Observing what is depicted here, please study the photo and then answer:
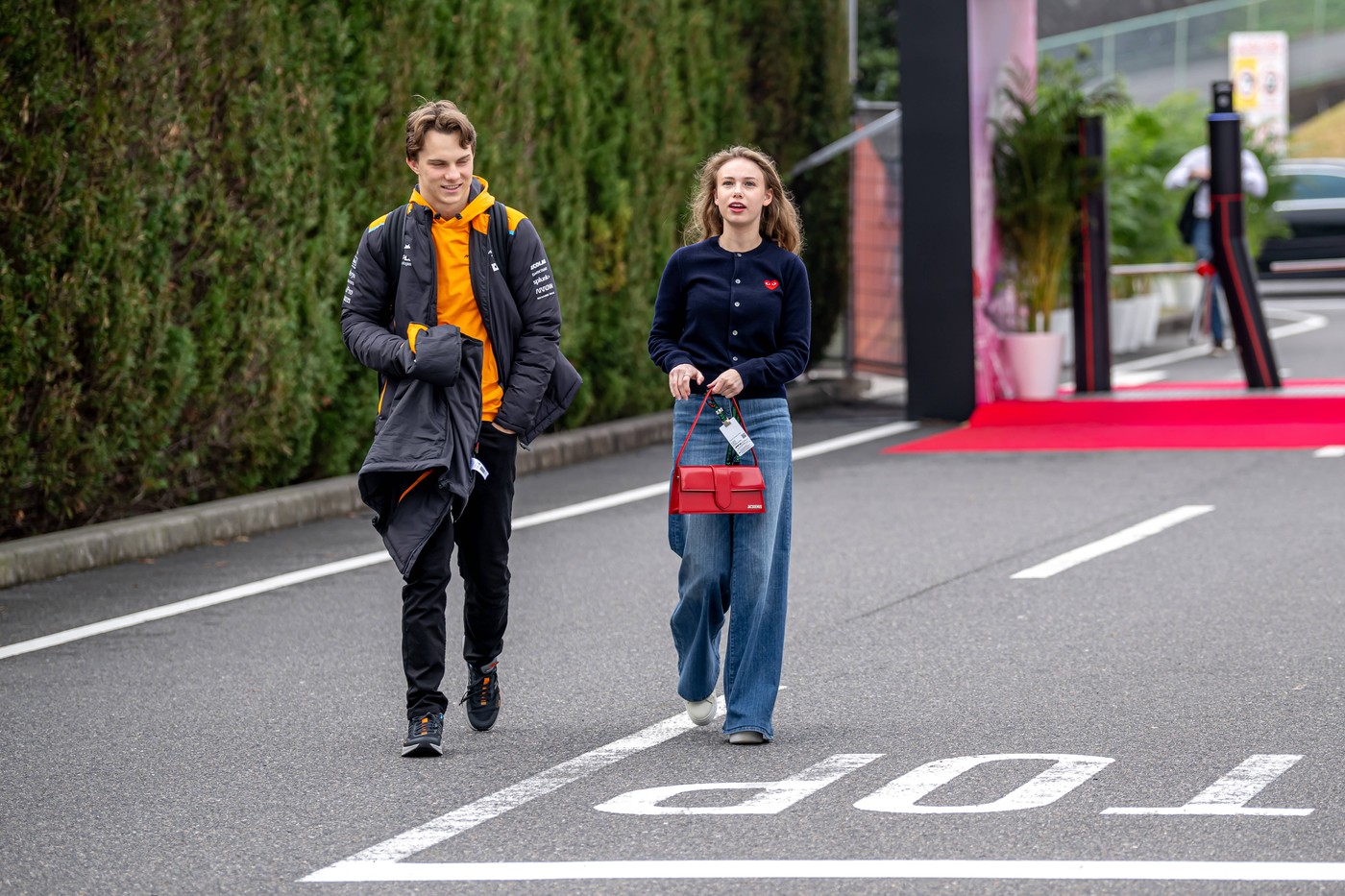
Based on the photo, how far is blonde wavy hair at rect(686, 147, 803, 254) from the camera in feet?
19.9

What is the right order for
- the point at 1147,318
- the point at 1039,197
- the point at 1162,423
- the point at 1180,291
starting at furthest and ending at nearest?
the point at 1180,291 → the point at 1147,318 → the point at 1039,197 → the point at 1162,423

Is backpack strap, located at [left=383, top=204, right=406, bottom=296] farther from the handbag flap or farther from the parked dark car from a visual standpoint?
the parked dark car

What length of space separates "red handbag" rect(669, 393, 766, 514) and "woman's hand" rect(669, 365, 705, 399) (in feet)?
0.72

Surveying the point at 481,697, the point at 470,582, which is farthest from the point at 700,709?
the point at 470,582

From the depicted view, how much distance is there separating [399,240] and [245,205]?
5231 mm

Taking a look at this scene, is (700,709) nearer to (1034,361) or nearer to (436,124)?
(436,124)

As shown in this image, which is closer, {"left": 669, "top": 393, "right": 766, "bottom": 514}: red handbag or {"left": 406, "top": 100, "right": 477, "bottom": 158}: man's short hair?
{"left": 669, "top": 393, "right": 766, "bottom": 514}: red handbag

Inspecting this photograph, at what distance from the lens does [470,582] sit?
20.6ft

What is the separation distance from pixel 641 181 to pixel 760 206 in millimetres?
9560

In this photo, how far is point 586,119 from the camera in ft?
48.6

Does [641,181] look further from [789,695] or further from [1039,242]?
[789,695]

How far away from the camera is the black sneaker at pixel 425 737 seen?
232 inches

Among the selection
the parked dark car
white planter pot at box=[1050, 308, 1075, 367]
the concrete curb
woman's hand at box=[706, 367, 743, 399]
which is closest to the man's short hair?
woman's hand at box=[706, 367, 743, 399]

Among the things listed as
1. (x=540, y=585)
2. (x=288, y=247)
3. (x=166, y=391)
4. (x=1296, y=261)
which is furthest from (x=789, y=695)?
(x=1296, y=261)
